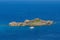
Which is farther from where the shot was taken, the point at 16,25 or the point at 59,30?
the point at 16,25

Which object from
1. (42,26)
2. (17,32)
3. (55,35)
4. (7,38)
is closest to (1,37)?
(7,38)

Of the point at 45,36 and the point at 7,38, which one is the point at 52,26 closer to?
the point at 45,36

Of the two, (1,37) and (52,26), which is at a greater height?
(52,26)

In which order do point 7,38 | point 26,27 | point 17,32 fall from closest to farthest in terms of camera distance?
point 7,38
point 17,32
point 26,27

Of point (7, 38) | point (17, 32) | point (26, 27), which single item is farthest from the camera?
point (26, 27)

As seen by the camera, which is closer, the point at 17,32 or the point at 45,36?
the point at 45,36

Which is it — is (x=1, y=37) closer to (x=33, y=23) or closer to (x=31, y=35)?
(x=31, y=35)

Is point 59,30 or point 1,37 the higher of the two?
point 59,30

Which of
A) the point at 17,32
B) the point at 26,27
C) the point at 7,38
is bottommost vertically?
the point at 7,38

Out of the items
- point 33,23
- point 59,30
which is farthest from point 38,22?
point 59,30
